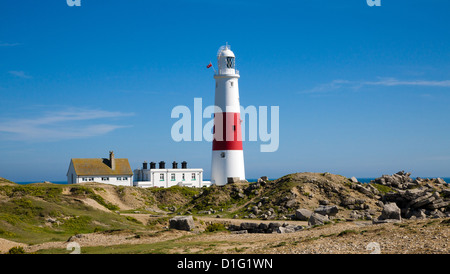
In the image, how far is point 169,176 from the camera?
8456 cm

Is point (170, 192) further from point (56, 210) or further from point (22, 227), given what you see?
point (22, 227)

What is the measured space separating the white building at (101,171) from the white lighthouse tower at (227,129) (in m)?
23.2

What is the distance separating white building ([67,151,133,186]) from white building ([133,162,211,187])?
3.10m

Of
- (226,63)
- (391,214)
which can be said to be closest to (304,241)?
(391,214)

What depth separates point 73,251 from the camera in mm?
27000

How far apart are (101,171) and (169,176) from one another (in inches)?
473

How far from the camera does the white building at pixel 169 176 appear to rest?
274ft

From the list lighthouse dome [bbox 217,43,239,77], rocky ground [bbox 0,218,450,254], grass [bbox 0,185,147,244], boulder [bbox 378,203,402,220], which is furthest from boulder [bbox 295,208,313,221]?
lighthouse dome [bbox 217,43,239,77]

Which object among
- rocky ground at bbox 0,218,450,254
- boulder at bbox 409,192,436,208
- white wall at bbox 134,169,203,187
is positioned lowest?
rocky ground at bbox 0,218,450,254

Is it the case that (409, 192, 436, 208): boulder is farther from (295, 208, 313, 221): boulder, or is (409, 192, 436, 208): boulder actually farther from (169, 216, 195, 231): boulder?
(169, 216, 195, 231): boulder

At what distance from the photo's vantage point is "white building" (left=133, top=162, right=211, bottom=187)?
274 feet

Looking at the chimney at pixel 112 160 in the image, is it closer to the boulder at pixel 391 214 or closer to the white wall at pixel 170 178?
the white wall at pixel 170 178

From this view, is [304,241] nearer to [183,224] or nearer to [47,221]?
[183,224]
